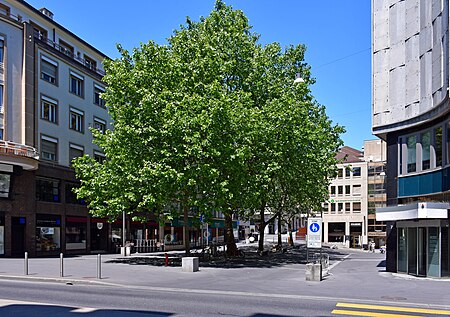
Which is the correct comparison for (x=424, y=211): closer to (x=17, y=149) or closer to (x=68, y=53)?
(x=17, y=149)

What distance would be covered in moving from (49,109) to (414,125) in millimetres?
29156

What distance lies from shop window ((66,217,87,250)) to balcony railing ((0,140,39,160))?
26.9ft

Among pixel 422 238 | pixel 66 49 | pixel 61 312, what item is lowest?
pixel 61 312

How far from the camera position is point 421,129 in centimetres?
2409

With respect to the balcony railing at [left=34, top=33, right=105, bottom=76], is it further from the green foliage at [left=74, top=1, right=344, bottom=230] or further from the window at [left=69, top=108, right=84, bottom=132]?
the green foliage at [left=74, top=1, right=344, bottom=230]

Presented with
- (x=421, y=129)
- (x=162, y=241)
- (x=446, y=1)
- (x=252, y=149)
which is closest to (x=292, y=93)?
(x=252, y=149)

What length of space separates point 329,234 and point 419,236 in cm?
6566

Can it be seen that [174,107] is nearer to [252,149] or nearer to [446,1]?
[252,149]

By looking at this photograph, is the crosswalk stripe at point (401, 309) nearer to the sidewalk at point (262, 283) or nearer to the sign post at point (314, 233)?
the sidewalk at point (262, 283)

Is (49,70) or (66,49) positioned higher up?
(66,49)

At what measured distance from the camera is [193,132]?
86.1 ft

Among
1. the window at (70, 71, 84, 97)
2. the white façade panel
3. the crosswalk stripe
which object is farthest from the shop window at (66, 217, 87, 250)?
the crosswalk stripe

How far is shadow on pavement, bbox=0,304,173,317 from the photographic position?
37.4 ft

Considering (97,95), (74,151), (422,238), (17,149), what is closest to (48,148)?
(74,151)
